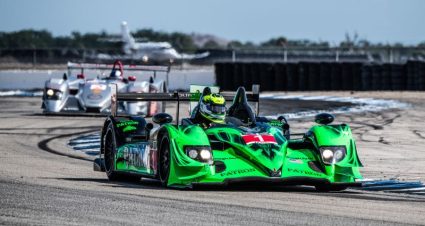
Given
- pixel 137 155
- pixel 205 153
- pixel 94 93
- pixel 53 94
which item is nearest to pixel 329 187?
pixel 205 153

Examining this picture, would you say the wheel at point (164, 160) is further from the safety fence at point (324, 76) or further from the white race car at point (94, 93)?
the safety fence at point (324, 76)

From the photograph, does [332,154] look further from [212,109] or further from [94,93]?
[94,93]

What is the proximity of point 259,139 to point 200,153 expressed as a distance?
69cm

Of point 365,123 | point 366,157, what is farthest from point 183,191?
point 365,123

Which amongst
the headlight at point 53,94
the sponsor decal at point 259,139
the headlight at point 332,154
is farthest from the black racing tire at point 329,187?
the headlight at point 53,94

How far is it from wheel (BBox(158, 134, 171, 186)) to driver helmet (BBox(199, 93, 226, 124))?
91 cm

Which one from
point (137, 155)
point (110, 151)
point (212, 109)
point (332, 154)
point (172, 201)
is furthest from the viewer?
point (110, 151)

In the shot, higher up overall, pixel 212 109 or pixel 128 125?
pixel 212 109

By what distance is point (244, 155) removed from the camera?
514 inches

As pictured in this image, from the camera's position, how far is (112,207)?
10.7m

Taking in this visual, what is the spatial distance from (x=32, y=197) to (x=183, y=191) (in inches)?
76.7

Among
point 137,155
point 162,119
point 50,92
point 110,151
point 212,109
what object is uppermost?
point 212,109

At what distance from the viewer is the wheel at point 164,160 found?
13305 millimetres

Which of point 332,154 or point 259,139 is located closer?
point 259,139
